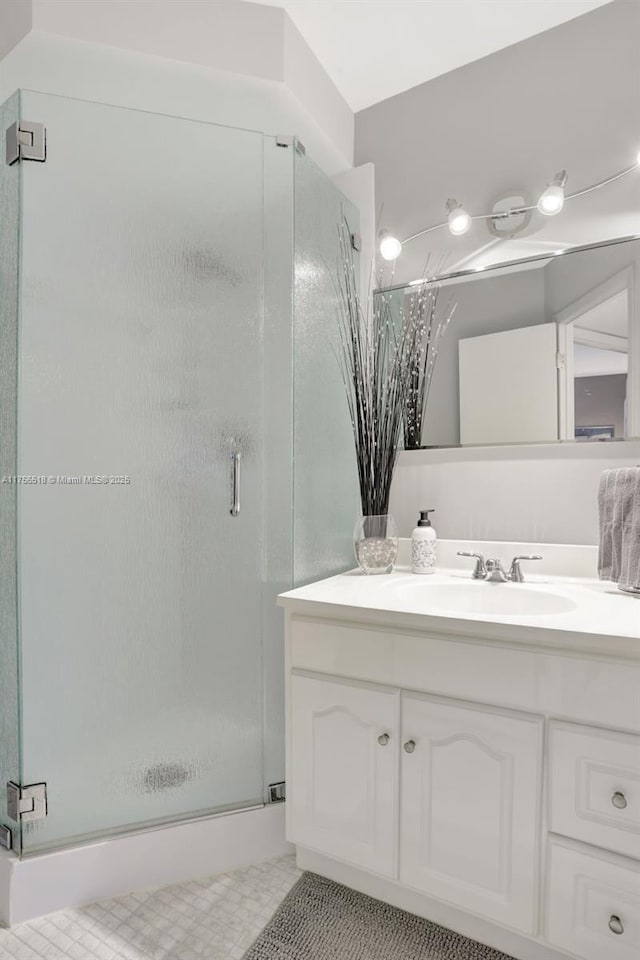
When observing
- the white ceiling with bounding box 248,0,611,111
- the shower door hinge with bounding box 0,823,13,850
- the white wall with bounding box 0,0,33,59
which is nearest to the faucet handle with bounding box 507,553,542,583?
the shower door hinge with bounding box 0,823,13,850

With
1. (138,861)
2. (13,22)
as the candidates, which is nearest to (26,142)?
(13,22)

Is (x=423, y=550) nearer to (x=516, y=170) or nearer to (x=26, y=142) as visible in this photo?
(x=516, y=170)

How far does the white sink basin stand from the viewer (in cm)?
145

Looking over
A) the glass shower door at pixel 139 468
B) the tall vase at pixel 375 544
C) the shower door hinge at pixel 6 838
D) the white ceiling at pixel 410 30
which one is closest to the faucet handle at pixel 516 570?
the tall vase at pixel 375 544

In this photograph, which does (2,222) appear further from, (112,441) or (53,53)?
(112,441)

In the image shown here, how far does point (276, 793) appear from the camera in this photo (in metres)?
1.64

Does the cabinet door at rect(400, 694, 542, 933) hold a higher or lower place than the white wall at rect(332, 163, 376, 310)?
lower

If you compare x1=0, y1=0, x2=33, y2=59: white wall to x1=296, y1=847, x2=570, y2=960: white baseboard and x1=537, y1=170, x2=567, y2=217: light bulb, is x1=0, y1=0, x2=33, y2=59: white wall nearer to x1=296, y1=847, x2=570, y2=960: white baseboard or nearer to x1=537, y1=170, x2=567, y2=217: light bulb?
x1=537, y1=170, x2=567, y2=217: light bulb

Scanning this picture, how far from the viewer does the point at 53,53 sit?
148 cm

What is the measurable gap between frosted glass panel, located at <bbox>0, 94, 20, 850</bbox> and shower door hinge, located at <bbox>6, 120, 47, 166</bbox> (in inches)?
1.1

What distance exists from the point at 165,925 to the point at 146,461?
1.16 m

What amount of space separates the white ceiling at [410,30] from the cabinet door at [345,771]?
1.97m

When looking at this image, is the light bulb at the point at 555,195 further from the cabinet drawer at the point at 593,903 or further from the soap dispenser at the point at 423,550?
the cabinet drawer at the point at 593,903

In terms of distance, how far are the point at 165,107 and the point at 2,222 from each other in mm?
572
